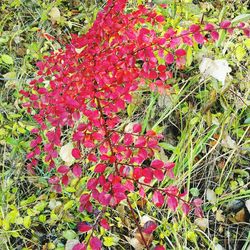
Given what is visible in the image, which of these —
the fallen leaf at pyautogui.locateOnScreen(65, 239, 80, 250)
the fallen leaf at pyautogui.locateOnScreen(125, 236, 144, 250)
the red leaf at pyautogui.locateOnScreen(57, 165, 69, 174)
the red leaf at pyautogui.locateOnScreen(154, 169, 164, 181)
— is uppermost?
the red leaf at pyautogui.locateOnScreen(154, 169, 164, 181)

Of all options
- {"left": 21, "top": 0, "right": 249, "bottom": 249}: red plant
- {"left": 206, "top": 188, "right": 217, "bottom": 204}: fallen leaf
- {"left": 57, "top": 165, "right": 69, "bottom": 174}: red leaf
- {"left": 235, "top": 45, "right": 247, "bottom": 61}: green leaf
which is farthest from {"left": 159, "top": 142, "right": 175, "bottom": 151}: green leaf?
{"left": 235, "top": 45, "right": 247, "bottom": 61}: green leaf

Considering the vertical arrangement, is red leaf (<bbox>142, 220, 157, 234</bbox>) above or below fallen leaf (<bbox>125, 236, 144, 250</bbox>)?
above

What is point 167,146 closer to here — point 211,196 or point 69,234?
point 211,196

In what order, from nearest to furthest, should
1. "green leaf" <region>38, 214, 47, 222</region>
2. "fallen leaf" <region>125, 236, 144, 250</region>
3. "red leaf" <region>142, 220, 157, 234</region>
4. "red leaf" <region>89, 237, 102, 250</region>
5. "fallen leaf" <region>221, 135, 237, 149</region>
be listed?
1. "red leaf" <region>89, 237, 102, 250</region>
2. "red leaf" <region>142, 220, 157, 234</region>
3. "fallen leaf" <region>125, 236, 144, 250</region>
4. "green leaf" <region>38, 214, 47, 222</region>
5. "fallen leaf" <region>221, 135, 237, 149</region>

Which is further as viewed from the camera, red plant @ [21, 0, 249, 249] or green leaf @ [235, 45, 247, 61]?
green leaf @ [235, 45, 247, 61]

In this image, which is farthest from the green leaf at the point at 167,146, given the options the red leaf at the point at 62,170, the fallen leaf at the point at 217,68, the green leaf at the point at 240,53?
the green leaf at the point at 240,53

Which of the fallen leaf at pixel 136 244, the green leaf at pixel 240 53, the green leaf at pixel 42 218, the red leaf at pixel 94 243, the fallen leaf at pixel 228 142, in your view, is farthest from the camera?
the green leaf at pixel 240 53

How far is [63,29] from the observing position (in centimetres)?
219

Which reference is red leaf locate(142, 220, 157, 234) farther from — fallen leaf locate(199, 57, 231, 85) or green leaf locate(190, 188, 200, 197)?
fallen leaf locate(199, 57, 231, 85)

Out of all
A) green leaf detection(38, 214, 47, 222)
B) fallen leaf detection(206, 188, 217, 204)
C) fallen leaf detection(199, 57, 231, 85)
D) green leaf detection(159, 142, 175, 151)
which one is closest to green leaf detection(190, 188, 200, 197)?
fallen leaf detection(206, 188, 217, 204)

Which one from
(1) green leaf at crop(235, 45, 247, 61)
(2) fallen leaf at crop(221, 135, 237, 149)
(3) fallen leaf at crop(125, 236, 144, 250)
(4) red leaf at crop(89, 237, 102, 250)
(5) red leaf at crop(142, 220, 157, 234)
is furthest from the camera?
(1) green leaf at crop(235, 45, 247, 61)

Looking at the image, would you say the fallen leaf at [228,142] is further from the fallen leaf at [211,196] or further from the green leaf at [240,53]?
the green leaf at [240,53]

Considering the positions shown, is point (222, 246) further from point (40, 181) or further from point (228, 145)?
point (40, 181)

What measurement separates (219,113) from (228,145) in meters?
0.15
